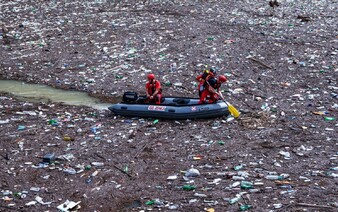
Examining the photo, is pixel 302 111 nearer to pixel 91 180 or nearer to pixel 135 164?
pixel 135 164

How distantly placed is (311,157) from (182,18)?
9.14 m

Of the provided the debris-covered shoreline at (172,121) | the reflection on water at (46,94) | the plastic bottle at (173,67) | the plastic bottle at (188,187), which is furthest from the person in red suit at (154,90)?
the plastic bottle at (188,187)

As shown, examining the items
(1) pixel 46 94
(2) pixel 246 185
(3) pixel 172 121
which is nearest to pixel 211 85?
(3) pixel 172 121

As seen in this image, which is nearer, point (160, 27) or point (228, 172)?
point (228, 172)

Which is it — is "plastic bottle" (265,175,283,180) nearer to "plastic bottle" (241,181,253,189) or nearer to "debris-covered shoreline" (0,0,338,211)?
"debris-covered shoreline" (0,0,338,211)

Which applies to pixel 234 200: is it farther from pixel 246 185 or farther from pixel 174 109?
pixel 174 109

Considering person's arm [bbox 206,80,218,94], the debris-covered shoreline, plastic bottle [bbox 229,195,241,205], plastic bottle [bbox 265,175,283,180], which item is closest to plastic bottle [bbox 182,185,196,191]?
the debris-covered shoreline

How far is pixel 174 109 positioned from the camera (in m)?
8.12

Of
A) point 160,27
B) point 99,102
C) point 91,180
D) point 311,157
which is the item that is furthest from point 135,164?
point 160,27

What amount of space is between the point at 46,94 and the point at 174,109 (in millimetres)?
3327

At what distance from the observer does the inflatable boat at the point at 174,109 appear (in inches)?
318

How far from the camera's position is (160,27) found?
14039 mm

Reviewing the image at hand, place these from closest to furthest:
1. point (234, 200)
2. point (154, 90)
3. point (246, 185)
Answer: point (234, 200), point (246, 185), point (154, 90)

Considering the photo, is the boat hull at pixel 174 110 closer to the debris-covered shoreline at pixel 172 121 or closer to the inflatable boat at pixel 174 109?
the inflatable boat at pixel 174 109
